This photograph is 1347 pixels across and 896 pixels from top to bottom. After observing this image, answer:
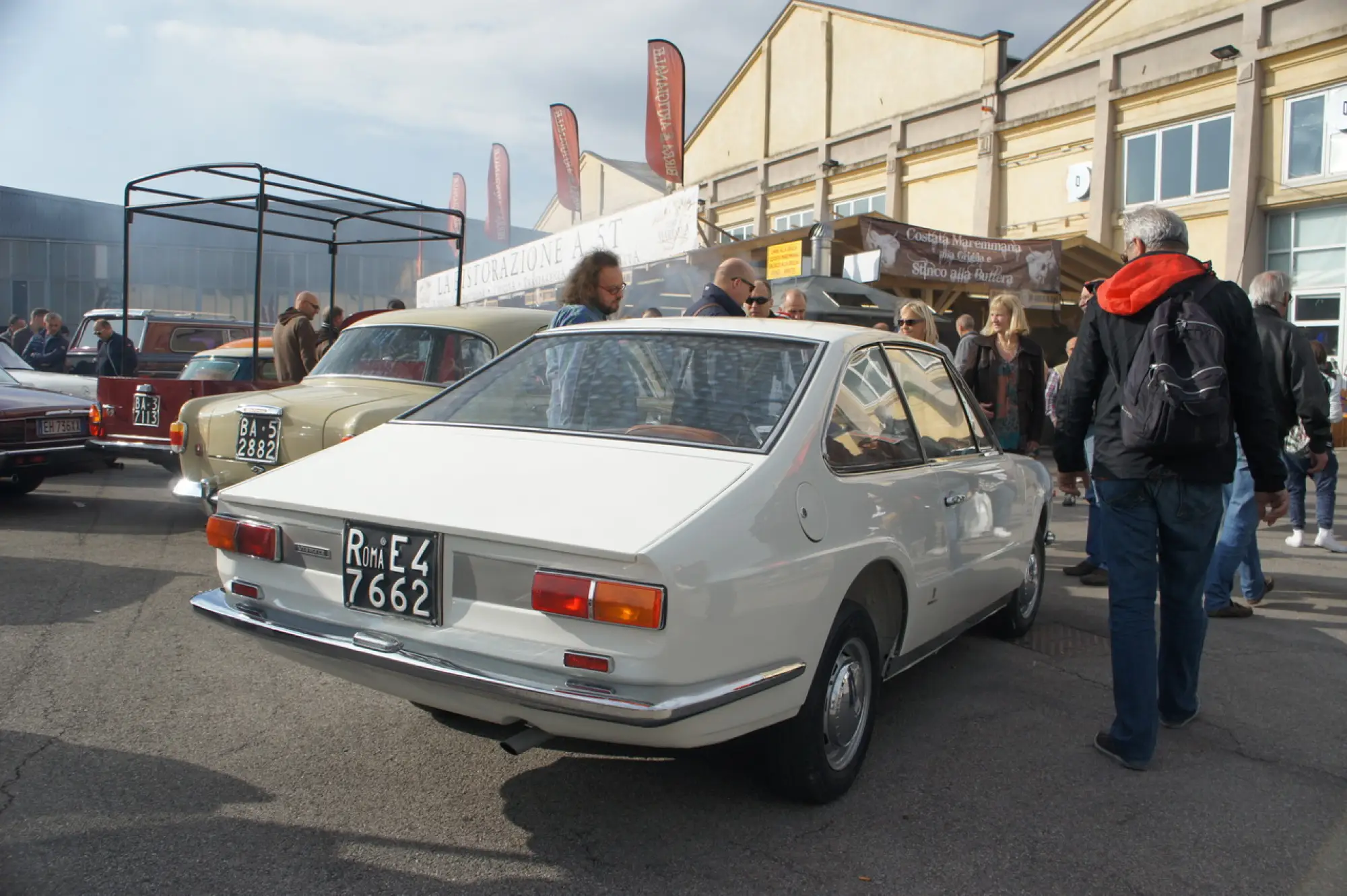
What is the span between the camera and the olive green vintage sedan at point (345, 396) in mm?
5938

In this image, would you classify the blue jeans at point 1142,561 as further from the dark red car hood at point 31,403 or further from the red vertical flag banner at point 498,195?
the red vertical flag banner at point 498,195

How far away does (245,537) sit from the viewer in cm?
297

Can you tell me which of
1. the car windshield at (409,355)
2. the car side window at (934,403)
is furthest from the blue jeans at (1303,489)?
the car windshield at (409,355)

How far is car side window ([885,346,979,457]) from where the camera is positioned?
3830 millimetres

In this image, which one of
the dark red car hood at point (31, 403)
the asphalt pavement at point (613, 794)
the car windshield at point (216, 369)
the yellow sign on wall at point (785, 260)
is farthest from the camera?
the yellow sign on wall at point (785, 260)

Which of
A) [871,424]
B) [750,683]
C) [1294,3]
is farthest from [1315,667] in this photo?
[1294,3]

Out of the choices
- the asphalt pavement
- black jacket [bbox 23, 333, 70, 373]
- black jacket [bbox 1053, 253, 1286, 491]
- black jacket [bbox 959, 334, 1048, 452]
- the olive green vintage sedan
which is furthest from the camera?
black jacket [bbox 23, 333, 70, 373]

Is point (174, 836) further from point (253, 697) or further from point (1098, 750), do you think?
point (1098, 750)

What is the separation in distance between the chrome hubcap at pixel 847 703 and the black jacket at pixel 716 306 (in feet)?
9.21

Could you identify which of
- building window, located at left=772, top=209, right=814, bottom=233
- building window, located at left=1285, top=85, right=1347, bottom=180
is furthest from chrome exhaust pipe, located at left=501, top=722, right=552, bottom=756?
building window, located at left=772, top=209, right=814, bottom=233

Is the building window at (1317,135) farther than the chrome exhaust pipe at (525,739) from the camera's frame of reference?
Yes

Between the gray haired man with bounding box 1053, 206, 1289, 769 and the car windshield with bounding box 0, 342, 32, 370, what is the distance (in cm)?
1241

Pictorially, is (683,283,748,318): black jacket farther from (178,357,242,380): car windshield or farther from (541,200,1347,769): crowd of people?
(178,357,242,380): car windshield

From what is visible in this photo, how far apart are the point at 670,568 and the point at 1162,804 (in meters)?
1.98
